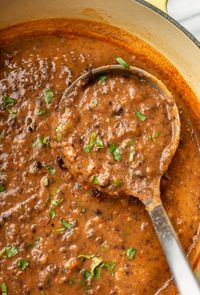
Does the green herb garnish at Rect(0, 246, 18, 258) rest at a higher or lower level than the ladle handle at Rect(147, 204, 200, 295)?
higher

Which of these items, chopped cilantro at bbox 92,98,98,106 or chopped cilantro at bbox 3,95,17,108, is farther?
chopped cilantro at bbox 3,95,17,108

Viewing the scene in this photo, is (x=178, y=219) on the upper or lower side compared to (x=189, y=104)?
lower

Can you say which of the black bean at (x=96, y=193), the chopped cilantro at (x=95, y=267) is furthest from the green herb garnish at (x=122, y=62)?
the chopped cilantro at (x=95, y=267)

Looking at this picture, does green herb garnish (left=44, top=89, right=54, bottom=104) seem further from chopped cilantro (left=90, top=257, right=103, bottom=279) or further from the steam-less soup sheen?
chopped cilantro (left=90, top=257, right=103, bottom=279)

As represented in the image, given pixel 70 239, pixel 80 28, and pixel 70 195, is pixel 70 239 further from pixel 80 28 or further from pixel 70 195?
pixel 80 28

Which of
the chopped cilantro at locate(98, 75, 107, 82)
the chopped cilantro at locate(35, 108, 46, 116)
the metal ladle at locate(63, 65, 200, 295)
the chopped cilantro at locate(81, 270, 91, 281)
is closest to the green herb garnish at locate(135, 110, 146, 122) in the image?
the metal ladle at locate(63, 65, 200, 295)

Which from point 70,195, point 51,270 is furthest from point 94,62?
point 51,270
